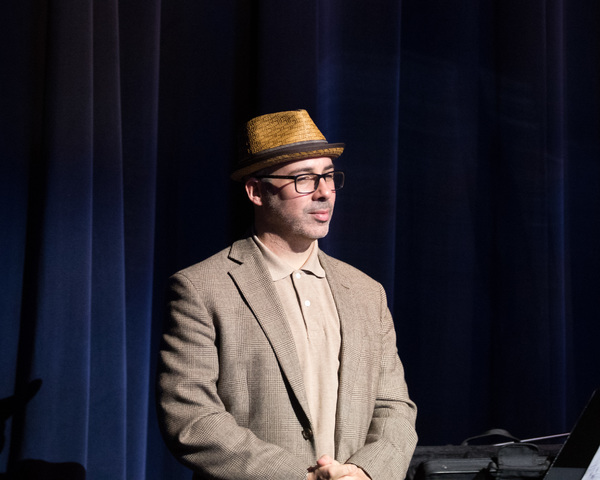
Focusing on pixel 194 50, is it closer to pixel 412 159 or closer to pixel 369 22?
pixel 369 22

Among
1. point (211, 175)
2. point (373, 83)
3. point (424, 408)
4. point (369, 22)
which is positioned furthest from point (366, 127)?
point (424, 408)

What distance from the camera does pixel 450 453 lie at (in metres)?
1.91

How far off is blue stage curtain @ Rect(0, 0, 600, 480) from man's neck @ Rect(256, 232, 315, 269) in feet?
1.67

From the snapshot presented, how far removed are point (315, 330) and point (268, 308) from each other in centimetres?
12

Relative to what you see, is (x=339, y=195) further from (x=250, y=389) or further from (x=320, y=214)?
(x=250, y=389)

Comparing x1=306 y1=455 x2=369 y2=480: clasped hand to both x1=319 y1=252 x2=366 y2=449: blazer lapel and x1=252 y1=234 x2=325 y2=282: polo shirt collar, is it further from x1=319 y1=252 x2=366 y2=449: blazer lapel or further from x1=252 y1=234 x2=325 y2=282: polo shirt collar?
x1=252 y1=234 x2=325 y2=282: polo shirt collar

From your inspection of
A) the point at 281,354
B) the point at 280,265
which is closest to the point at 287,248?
the point at 280,265

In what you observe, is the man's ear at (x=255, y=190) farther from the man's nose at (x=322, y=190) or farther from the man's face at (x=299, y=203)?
the man's nose at (x=322, y=190)

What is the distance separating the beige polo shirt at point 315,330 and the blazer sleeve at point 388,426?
100 millimetres

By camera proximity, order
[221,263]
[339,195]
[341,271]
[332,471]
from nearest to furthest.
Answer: [332,471] → [221,263] → [341,271] → [339,195]

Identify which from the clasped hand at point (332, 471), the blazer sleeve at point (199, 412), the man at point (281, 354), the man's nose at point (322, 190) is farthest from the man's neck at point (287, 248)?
the clasped hand at point (332, 471)

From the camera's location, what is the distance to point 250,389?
1.59m

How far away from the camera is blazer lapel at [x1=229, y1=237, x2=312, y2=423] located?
1569 millimetres

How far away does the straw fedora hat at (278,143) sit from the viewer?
65.2 inches
